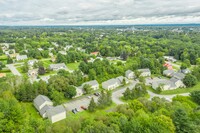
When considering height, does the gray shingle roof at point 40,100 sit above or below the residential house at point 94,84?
above

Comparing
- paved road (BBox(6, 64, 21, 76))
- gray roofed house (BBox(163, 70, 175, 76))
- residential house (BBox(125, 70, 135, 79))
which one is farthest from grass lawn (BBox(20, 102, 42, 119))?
gray roofed house (BBox(163, 70, 175, 76))

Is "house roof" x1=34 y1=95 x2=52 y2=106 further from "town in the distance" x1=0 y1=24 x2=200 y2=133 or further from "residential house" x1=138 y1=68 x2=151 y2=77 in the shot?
"residential house" x1=138 y1=68 x2=151 y2=77

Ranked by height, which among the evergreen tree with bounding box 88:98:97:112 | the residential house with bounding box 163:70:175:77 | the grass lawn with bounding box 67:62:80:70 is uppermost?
the evergreen tree with bounding box 88:98:97:112

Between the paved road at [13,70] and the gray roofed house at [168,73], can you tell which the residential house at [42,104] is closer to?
the paved road at [13,70]

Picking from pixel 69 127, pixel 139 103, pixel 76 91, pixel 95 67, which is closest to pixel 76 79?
pixel 76 91

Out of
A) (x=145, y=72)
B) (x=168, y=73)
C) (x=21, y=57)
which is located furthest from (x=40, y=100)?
(x=21, y=57)

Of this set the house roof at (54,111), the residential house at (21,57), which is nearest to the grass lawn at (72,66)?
the residential house at (21,57)
